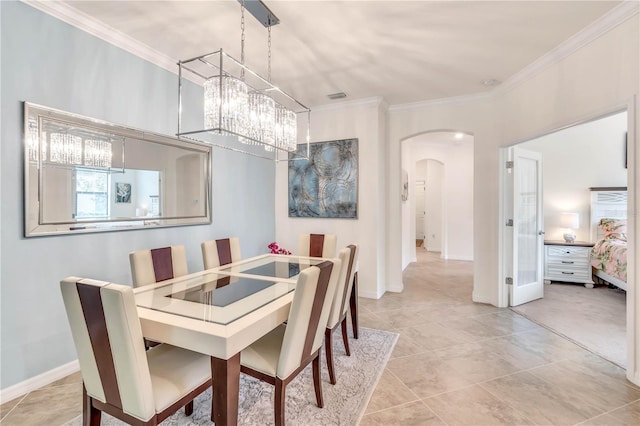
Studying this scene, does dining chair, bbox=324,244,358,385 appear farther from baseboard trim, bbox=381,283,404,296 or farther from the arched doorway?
the arched doorway

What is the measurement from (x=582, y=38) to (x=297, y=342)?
325 centimetres

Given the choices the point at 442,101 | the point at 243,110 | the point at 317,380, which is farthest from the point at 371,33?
the point at 317,380

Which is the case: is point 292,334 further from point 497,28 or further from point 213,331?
point 497,28

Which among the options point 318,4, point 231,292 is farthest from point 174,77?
point 231,292

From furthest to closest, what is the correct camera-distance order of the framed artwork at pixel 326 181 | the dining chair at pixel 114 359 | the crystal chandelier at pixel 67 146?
the framed artwork at pixel 326 181 → the crystal chandelier at pixel 67 146 → the dining chair at pixel 114 359

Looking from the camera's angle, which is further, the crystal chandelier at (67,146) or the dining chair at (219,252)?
the dining chair at (219,252)

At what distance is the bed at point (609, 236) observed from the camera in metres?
4.04

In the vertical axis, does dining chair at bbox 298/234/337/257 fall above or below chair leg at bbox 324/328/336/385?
above

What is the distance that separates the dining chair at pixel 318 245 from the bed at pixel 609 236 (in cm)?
381

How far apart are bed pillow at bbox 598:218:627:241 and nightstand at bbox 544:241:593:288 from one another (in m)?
0.33

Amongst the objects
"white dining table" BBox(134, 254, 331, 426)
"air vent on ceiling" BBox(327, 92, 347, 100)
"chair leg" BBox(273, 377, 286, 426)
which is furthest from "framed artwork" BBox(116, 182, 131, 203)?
"air vent on ceiling" BBox(327, 92, 347, 100)

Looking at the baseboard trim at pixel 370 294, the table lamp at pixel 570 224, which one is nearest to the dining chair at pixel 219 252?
the baseboard trim at pixel 370 294

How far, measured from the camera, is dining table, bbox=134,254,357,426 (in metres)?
1.32

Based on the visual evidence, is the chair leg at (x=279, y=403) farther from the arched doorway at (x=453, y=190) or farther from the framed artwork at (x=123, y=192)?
the arched doorway at (x=453, y=190)
